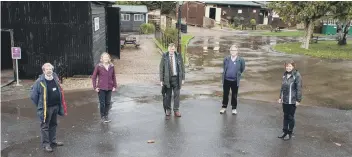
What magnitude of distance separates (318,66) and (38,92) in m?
15.6

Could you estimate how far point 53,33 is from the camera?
13.5 meters

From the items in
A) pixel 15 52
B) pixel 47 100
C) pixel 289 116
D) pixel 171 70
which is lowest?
pixel 289 116

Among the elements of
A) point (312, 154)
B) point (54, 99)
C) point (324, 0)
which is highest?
point (324, 0)

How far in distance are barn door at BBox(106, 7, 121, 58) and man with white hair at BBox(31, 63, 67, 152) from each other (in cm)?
1357

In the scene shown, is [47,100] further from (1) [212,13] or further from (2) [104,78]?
(1) [212,13]

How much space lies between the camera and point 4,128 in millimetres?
8031

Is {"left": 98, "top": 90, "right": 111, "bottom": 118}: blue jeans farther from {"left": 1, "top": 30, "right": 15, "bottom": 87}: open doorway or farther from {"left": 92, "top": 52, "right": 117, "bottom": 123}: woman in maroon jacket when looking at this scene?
{"left": 1, "top": 30, "right": 15, "bottom": 87}: open doorway

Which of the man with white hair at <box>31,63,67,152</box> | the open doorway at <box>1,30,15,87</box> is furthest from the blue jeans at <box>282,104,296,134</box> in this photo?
the open doorway at <box>1,30,15,87</box>

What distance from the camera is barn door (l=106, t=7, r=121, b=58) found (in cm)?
2017

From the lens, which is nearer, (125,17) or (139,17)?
(125,17)

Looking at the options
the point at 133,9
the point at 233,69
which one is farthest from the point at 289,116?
the point at 133,9

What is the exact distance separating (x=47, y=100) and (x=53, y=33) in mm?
7646

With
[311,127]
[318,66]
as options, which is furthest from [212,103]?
[318,66]

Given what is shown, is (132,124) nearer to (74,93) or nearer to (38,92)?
(38,92)
